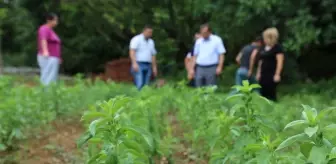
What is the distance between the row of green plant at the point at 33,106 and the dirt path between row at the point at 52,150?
0.12 metres

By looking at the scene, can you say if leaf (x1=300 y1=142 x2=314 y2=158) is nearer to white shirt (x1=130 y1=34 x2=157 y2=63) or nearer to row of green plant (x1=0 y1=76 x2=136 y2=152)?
row of green plant (x1=0 y1=76 x2=136 y2=152)

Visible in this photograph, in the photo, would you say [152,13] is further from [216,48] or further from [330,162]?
[330,162]

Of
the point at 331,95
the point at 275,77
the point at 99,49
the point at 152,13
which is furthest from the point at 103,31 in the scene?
the point at 275,77

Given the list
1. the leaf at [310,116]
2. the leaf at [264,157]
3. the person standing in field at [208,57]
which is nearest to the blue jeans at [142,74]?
the person standing in field at [208,57]

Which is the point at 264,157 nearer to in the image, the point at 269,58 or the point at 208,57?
the point at 269,58

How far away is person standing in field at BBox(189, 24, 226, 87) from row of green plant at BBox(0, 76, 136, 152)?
5.52 ft

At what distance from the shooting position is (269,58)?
9078 millimetres

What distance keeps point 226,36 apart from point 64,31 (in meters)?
11.9

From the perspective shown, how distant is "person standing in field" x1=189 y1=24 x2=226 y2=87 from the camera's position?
9.57 meters

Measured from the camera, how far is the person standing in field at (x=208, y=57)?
9.57 metres

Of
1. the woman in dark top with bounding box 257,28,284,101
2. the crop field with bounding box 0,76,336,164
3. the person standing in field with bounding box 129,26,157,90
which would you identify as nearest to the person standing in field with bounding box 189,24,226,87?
the woman in dark top with bounding box 257,28,284,101

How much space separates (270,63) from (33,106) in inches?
169

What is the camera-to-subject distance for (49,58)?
10.2m

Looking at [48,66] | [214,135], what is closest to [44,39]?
[48,66]
